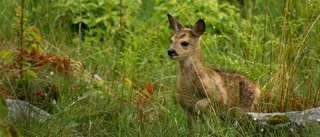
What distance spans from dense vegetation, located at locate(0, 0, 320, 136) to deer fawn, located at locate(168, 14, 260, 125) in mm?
121

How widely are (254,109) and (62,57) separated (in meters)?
2.37

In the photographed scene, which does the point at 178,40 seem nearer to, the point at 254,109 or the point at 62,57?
the point at 254,109

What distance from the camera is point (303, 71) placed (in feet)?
24.8

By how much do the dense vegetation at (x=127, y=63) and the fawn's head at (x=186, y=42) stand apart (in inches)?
7.2

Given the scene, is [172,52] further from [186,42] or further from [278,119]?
[278,119]

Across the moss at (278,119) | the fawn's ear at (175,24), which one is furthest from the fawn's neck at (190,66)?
the moss at (278,119)

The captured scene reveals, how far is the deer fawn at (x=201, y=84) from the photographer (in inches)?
266

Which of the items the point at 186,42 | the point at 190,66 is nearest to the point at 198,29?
the point at 186,42

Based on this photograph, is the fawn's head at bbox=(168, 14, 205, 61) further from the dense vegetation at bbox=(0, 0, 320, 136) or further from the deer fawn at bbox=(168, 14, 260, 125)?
the dense vegetation at bbox=(0, 0, 320, 136)

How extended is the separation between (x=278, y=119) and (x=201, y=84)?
0.98 metres

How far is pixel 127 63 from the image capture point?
6.99m

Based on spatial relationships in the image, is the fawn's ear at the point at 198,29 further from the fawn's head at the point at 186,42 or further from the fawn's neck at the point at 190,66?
the fawn's neck at the point at 190,66

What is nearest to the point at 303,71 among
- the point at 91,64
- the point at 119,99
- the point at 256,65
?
the point at 256,65

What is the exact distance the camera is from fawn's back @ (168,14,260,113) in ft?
22.2
